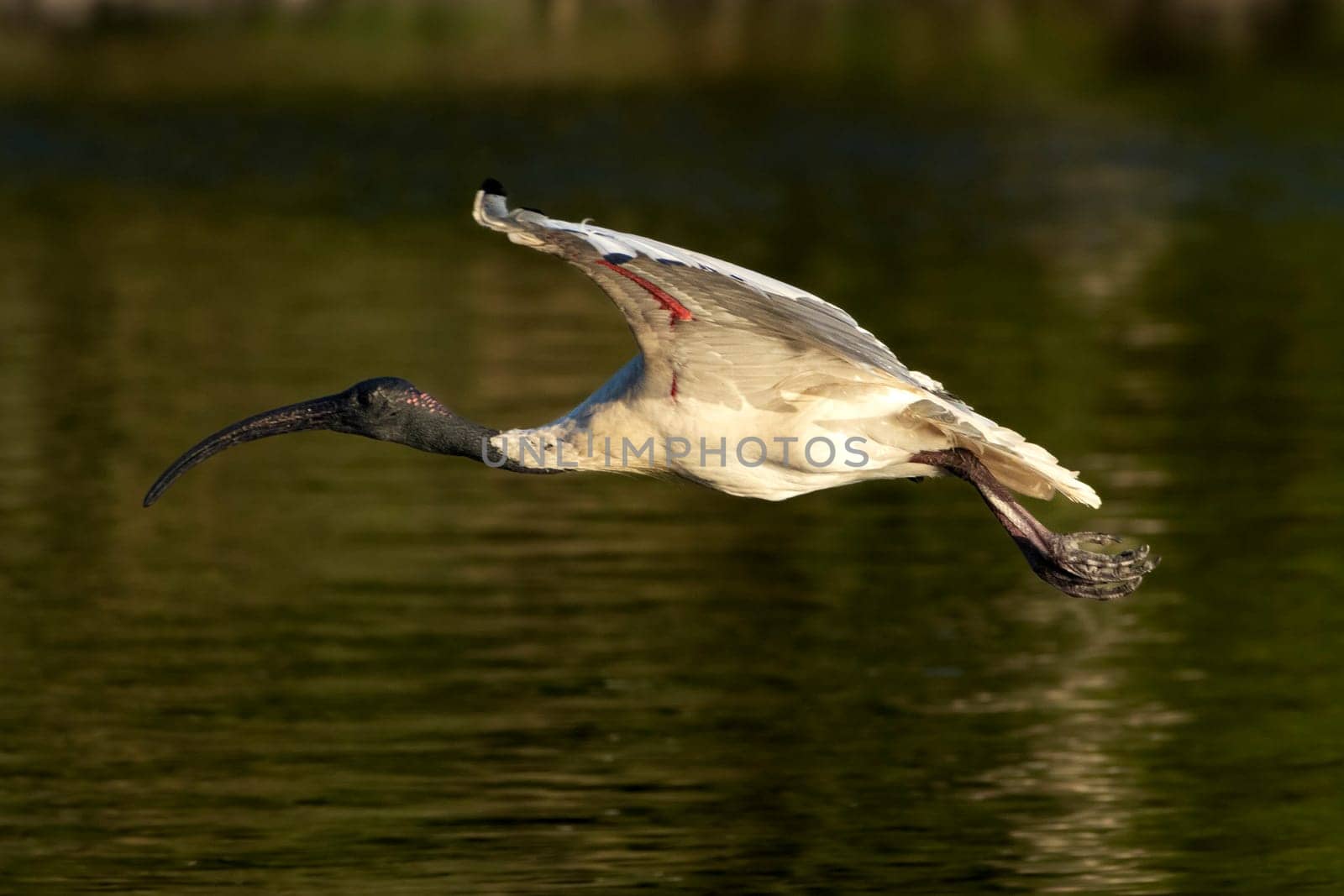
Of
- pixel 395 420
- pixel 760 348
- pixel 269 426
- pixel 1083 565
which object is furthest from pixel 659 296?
pixel 1083 565

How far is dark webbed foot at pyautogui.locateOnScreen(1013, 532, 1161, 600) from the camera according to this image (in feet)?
30.1

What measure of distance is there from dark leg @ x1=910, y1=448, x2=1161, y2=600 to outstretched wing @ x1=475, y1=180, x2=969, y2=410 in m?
0.26

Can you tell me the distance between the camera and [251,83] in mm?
40469

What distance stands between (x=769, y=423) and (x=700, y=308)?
2.18 ft

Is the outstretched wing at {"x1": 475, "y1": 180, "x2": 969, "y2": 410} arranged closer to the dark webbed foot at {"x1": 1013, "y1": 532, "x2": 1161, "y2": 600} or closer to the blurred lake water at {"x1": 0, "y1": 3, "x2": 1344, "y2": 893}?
the dark webbed foot at {"x1": 1013, "y1": 532, "x2": 1161, "y2": 600}

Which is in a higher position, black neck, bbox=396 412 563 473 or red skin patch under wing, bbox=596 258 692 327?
red skin patch under wing, bbox=596 258 692 327

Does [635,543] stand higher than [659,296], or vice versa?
[659,296]

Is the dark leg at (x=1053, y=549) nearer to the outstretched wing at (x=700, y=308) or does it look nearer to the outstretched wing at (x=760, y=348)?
the outstretched wing at (x=760, y=348)

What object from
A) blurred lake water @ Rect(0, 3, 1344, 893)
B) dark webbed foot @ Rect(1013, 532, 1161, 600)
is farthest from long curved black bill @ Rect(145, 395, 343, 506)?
dark webbed foot @ Rect(1013, 532, 1161, 600)

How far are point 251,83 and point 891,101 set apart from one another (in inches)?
400

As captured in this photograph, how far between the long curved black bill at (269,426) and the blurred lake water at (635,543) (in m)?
2.11

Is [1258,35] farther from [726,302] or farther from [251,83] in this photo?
[726,302]

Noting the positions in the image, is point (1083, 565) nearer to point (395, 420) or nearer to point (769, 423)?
point (769, 423)

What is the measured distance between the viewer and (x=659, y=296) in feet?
27.8
